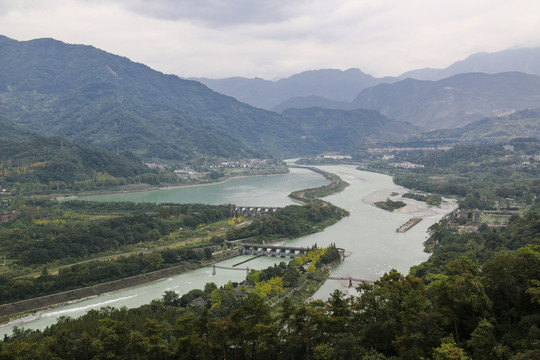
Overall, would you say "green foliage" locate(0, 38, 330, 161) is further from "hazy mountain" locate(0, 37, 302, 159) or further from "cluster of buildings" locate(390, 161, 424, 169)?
"cluster of buildings" locate(390, 161, 424, 169)

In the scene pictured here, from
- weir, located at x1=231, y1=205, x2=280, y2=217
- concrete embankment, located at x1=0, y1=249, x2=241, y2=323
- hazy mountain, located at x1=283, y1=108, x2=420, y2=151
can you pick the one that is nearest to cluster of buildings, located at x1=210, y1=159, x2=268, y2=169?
hazy mountain, located at x1=283, y1=108, x2=420, y2=151

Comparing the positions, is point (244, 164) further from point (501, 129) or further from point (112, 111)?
point (501, 129)

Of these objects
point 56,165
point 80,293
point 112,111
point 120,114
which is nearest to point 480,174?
point 80,293

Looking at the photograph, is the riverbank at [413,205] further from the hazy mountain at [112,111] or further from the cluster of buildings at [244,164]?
the hazy mountain at [112,111]

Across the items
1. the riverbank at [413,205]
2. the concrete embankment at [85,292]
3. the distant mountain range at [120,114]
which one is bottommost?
the riverbank at [413,205]

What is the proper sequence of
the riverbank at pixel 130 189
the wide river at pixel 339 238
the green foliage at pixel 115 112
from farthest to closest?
the green foliage at pixel 115 112 → the riverbank at pixel 130 189 → the wide river at pixel 339 238

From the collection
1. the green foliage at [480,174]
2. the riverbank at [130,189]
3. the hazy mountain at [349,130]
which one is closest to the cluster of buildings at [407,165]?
the green foliage at [480,174]
